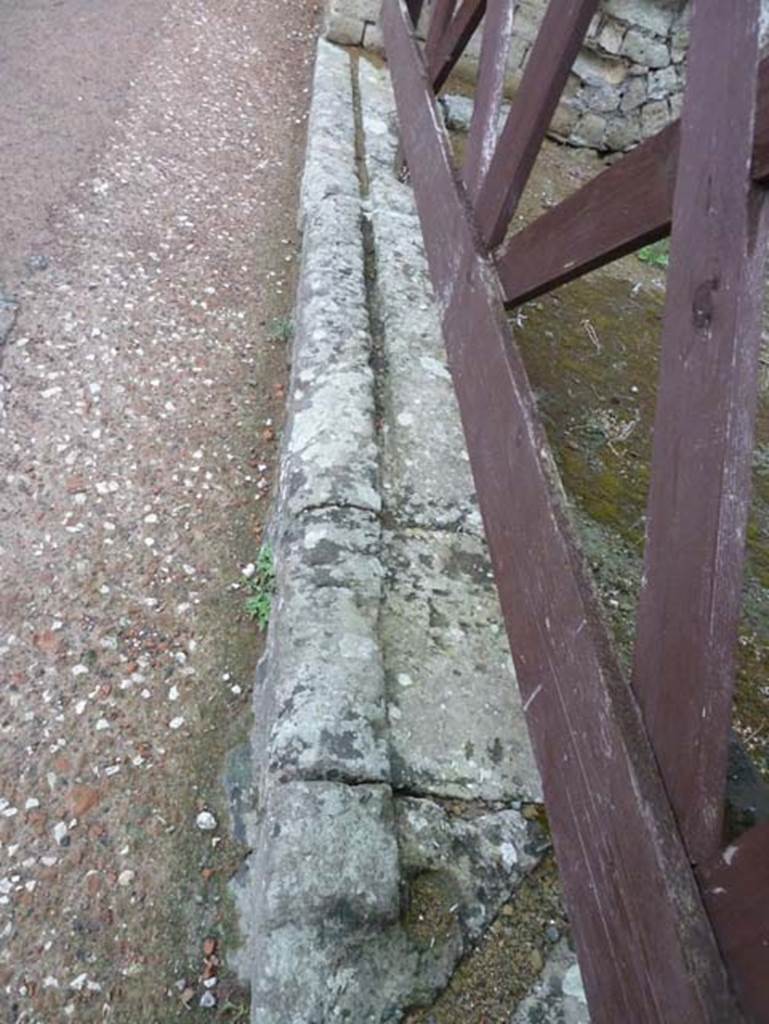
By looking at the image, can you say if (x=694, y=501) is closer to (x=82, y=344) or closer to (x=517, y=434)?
(x=517, y=434)

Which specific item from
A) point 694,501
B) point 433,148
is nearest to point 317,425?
point 433,148

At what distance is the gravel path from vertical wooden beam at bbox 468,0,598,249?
1.17 metres

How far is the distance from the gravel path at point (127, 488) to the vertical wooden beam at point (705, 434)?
43.3 inches

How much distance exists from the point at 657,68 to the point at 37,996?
17.1 feet

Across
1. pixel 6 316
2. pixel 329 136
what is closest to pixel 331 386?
pixel 6 316

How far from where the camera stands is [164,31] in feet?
16.7

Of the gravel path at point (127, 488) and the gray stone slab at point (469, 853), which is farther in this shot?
the gravel path at point (127, 488)

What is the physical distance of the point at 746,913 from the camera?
35.5 inches

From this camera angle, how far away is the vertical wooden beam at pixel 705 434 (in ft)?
3.26

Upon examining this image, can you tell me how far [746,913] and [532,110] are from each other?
1650mm

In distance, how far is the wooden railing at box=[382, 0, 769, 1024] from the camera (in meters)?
0.98

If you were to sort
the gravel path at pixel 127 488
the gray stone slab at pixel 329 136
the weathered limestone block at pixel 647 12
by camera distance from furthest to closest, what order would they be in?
the weathered limestone block at pixel 647 12 → the gray stone slab at pixel 329 136 → the gravel path at pixel 127 488

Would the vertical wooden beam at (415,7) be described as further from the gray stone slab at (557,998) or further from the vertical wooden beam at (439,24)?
the gray stone slab at (557,998)

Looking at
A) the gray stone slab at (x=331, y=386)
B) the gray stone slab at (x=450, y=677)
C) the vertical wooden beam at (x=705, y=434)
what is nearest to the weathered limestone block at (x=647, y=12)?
the gray stone slab at (x=331, y=386)
